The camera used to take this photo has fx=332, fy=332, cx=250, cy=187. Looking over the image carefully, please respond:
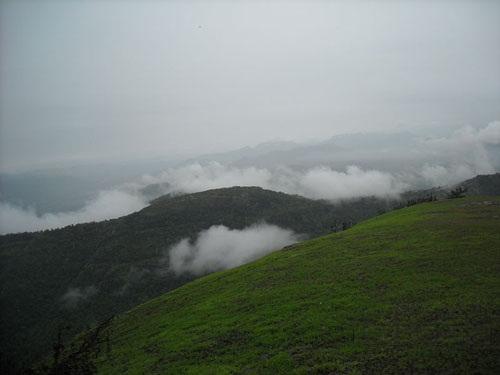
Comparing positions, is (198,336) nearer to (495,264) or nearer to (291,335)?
(291,335)

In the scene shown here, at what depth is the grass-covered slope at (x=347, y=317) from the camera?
64.6ft

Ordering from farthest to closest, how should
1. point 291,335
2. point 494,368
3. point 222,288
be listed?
point 222,288, point 291,335, point 494,368

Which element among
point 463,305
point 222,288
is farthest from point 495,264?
point 222,288

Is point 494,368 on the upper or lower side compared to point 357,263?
lower

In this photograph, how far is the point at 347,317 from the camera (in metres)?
25.3

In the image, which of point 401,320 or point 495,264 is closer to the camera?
point 401,320

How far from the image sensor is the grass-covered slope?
775 inches

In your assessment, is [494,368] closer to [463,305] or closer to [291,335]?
[463,305]

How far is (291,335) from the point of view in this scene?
2470 centimetres

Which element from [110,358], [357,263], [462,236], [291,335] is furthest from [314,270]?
[110,358]

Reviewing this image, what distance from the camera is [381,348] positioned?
20234 mm

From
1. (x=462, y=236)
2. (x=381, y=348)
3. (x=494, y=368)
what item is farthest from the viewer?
(x=462, y=236)

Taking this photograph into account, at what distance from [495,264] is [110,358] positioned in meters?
37.3

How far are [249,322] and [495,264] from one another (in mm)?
23298
